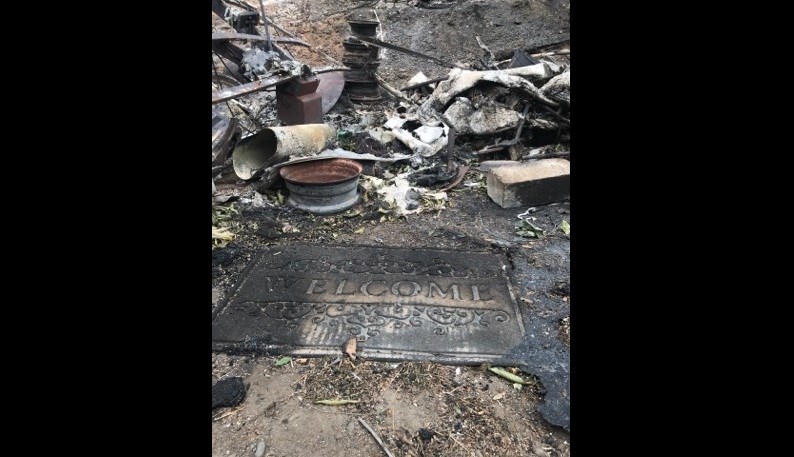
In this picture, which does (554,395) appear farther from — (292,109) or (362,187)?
(292,109)

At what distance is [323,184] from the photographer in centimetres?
559

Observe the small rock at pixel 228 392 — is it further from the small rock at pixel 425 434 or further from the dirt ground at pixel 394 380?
the small rock at pixel 425 434

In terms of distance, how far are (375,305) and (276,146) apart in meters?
3.26

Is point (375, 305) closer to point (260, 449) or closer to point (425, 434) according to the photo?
point (425, 434)

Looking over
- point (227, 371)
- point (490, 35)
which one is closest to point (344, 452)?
point (227, 371)

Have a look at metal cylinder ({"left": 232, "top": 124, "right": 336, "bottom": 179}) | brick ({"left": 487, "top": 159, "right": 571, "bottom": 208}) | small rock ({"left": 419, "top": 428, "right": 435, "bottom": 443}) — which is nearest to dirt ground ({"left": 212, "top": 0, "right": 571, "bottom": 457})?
small rock ({"left": 419, "top": 428, "right": 435, "bottom": 443})

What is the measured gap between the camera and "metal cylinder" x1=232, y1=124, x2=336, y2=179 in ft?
19.9

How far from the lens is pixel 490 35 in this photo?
1391cm

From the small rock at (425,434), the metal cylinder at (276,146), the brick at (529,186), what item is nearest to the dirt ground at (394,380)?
the small rock at (425,434)

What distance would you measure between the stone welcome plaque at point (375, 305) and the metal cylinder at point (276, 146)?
1693mm

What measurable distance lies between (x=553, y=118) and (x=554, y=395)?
19.2ft

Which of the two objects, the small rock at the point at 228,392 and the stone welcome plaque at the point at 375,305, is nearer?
the small rock at the point at 228,392

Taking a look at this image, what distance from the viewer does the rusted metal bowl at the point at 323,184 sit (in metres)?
5.67

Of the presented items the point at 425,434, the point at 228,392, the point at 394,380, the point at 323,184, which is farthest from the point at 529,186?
the point at 228,392
